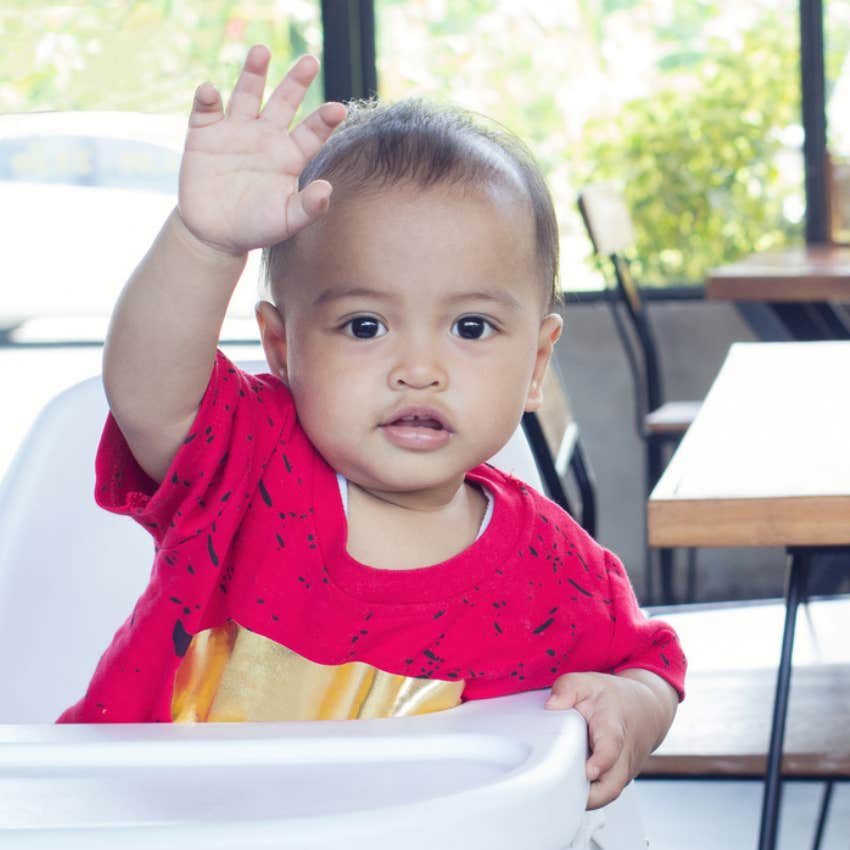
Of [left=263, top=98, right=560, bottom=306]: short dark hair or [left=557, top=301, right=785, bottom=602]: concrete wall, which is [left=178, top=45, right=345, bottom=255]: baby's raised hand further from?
[left=557, top=301, right=785, bottom=602]: concrete wall

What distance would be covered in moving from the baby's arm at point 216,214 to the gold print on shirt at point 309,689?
0.20m

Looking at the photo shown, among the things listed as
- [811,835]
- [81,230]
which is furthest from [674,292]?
[811,835]

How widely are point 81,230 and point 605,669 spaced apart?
3.49 meters

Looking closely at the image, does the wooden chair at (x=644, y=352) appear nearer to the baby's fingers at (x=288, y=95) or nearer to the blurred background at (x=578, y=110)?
the blurred background at (x=578, y=110)

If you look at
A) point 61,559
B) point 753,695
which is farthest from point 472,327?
point 753,695

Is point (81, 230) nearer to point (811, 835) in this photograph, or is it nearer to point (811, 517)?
point (811, 835)

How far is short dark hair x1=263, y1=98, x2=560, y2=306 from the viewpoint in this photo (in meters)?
0.89

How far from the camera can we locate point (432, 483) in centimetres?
87

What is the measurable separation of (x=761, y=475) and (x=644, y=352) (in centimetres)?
244

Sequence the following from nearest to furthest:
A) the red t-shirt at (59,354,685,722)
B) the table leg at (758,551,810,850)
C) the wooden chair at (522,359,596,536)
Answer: the red t-shirt at (59,354,685,722)
the table leg at (758,551,810,850)
the wooden chair at (522,359,596,536)

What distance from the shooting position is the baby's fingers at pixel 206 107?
0.69 metres

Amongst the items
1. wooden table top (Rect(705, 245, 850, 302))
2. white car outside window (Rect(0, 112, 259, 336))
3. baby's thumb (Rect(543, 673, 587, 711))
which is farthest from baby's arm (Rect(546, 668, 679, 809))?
white car outside window (Rect(0, 112, 259, 336))

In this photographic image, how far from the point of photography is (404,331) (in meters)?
0.85

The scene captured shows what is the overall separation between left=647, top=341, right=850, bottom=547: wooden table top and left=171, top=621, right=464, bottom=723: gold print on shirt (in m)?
0.23
